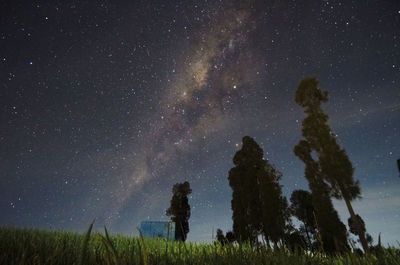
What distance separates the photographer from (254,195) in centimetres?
2255

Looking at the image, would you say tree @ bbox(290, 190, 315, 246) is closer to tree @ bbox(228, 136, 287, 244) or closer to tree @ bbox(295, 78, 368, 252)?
tree @ bbox(228, 136, 287, 244)

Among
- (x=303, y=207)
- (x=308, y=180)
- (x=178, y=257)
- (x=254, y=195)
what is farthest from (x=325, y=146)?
(x=178, y=257)

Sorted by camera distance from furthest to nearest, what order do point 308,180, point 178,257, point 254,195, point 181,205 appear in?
point 181,205 < point 254,195 < point 308,180 < point 178,257

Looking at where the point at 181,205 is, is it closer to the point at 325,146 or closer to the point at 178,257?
the point at 325,146

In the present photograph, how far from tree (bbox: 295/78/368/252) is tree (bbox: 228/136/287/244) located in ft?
17.7

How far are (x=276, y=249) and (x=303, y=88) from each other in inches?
788

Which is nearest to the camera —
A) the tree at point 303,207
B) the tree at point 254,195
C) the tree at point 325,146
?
the tree at point 325,146

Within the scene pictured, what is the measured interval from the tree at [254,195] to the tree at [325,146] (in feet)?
17.7

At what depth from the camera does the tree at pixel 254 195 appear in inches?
800

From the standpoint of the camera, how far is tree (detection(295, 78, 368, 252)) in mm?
16141

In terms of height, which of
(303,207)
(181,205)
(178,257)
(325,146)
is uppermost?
(325,146)

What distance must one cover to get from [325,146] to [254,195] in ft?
27.8

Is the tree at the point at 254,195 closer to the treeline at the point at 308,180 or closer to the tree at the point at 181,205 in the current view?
the treeline at the point at 308,180

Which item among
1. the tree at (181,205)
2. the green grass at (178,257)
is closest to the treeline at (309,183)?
the tree at (181,205)
